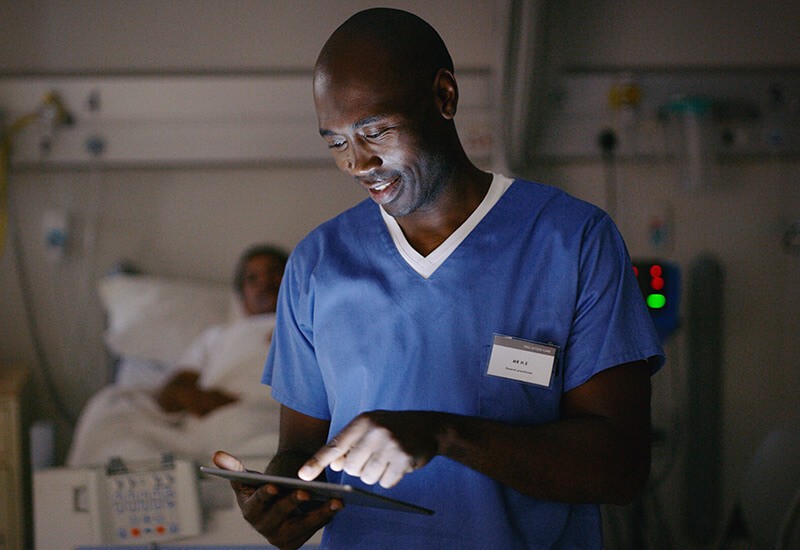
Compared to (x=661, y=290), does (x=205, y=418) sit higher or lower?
lower

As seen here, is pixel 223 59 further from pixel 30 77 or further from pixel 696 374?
pixel 696 374

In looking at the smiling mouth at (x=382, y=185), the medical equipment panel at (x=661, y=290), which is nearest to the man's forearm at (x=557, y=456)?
the smiling mouth at (x=382, y=185)

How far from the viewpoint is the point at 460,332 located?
41.8 inches

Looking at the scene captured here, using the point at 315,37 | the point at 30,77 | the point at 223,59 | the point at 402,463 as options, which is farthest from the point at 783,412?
the point at 30,77

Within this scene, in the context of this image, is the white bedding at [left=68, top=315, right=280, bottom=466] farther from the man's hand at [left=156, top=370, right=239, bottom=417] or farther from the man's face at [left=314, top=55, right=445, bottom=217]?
the man's face at [left=314, top=55, right=445, bottom=217]

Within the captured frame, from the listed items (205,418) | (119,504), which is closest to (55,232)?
(205,418)

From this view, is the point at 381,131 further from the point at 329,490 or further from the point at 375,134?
the point at 329,490

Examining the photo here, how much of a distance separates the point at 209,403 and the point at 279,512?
174cm

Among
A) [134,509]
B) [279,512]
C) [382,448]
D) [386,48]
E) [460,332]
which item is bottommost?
[134,509]

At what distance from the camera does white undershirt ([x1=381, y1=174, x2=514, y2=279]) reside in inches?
43.6

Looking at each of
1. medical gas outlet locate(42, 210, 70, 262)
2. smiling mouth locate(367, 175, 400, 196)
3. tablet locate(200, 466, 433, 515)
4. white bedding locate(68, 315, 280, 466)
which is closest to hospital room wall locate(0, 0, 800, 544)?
medical gas outlet locate(42, 210, 70, 262)

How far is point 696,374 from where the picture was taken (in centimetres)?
310

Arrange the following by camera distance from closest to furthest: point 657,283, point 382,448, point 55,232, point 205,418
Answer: point 382,448, point 657,283, point 205,418, point 55,232

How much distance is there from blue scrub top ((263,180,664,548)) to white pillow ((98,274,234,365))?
200cm
